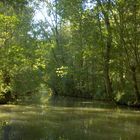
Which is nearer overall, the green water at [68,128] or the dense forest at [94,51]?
the green water at [68,128]

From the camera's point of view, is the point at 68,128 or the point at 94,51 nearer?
the point at 68,128

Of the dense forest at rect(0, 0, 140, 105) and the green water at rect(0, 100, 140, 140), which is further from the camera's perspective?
the dense forest at rect(0, 0, 140, 105)

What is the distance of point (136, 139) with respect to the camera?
60.6ft

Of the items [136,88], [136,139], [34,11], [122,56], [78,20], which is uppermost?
[34,11]

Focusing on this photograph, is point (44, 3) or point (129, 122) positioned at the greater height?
point (44, 3)

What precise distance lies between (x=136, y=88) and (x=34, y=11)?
3154 centimetres

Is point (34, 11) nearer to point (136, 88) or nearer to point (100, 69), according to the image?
point (100, 69)

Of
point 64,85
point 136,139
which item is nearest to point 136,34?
point 136,139

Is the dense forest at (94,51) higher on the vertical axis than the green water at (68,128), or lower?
higher

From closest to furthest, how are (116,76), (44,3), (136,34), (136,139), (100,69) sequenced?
(136,139), (136,34), (116,76), (100,69), (44,3)

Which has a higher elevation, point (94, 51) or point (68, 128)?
point (94, 51)

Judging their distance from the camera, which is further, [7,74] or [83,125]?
[7,74]

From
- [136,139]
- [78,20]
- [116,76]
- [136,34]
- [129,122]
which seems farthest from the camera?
[116,76]

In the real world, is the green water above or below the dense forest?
below
